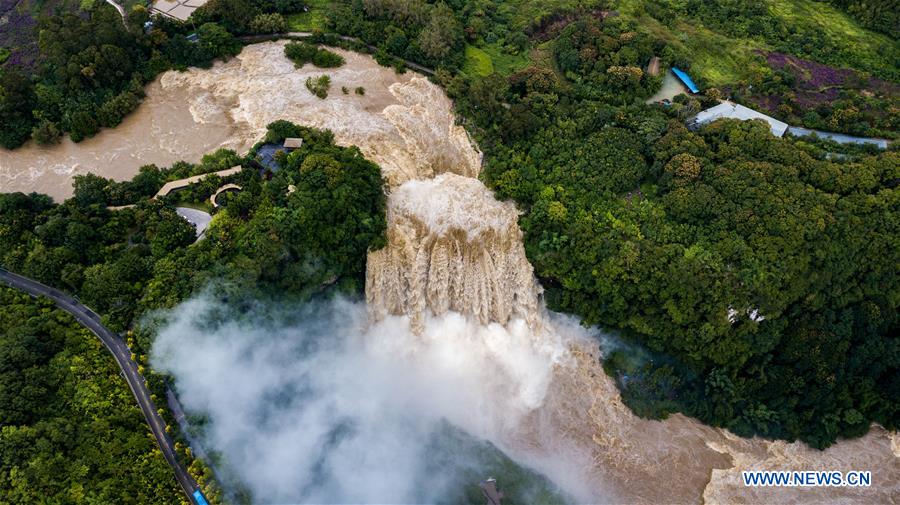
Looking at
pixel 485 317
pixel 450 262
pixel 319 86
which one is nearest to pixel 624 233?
pixel 485 317

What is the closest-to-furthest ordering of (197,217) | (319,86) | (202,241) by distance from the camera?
(202,241)
(197,217)
(319,86)

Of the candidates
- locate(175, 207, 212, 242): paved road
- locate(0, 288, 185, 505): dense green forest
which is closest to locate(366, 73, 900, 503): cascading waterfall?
locate(175, 207, 212, 242): paved road

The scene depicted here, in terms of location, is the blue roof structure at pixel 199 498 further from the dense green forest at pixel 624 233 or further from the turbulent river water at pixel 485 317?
the turbulent river water at pixel 485 317

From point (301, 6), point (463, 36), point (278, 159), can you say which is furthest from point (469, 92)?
point (301, 6)

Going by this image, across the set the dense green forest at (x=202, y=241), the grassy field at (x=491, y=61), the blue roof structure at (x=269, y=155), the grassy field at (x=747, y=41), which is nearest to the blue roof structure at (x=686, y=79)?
the grassy field at (x=747, y=41)

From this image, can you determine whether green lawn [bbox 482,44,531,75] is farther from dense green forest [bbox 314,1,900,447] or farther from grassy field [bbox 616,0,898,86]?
grassy field [bbox 616,0,898,86]

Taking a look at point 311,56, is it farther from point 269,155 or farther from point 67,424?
point 67,424

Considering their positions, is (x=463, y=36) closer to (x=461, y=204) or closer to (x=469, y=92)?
(x=469, y=92)
